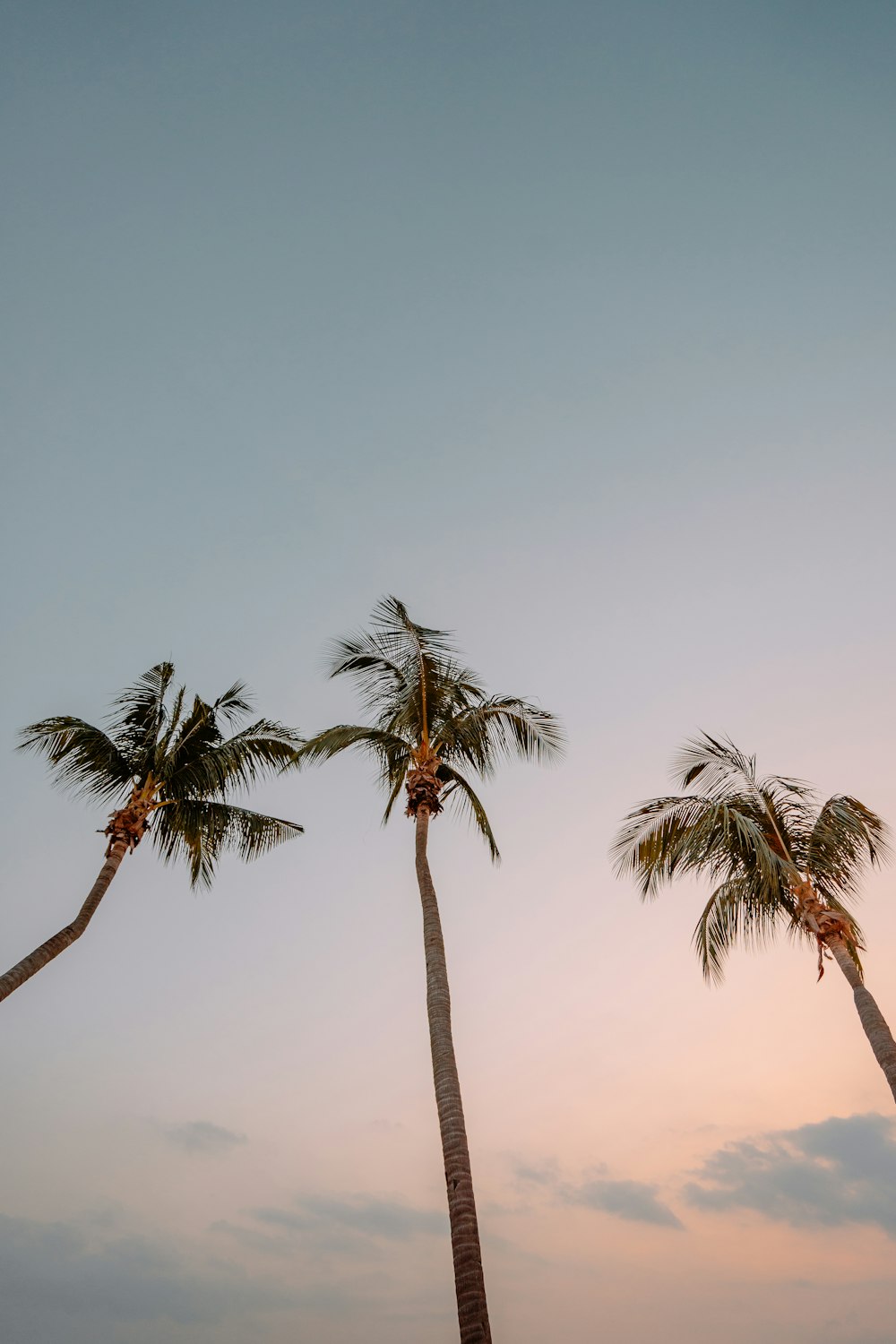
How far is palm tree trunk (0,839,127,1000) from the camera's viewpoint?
45.3 feet

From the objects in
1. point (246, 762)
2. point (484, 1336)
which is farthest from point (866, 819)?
point (246, 762)

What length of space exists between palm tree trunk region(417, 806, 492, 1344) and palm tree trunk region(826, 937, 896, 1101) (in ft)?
A: 22.2

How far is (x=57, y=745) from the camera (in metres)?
17.8

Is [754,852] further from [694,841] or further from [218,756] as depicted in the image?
[218,756]

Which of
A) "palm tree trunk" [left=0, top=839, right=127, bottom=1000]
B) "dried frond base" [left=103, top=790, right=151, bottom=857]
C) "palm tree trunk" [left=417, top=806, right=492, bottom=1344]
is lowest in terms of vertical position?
"palm tree trunk" [left=417, top=806, right=492, bottom=1344]

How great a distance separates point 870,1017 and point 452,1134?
7.42 metres

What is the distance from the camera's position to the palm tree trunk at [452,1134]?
9.06 metres

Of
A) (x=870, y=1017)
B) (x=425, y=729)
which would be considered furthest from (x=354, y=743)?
(x=870, y=1017)

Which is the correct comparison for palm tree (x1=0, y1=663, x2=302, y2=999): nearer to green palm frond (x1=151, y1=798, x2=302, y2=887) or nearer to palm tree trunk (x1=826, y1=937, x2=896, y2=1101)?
green palm frond (x1=151, y1=798, x2=302, y2=887)

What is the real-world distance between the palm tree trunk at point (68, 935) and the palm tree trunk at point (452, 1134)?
6.93 m

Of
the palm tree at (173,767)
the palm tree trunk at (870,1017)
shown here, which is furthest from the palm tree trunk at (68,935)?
the palm tree trunk at (870,1017)

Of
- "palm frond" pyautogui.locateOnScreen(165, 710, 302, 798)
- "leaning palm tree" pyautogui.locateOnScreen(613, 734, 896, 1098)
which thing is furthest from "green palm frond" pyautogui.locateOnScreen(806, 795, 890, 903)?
"palm frond" pyautogui.locateOnScreen(165, 710, 302, 798)

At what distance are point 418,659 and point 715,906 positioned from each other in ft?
25.6

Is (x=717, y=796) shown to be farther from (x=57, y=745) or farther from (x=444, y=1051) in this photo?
(x=57, y=745)
